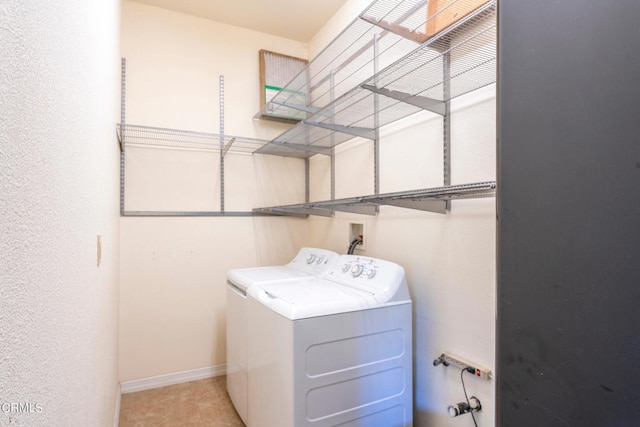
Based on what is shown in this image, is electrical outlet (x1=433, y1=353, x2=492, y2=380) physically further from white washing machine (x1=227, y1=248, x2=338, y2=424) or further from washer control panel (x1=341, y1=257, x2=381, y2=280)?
white washing machine (x1=227, y1=248, x2=338, y2=424)

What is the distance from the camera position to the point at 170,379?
2.39 m

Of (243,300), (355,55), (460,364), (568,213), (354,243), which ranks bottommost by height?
(460,364)

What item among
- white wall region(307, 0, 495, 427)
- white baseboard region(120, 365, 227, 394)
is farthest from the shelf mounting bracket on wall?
white baseboard region(120, 365, 227, 394)

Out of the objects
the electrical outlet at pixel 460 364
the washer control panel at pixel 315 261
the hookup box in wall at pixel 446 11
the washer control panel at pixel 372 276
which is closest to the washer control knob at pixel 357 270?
the washer control panel at pixel 372 276

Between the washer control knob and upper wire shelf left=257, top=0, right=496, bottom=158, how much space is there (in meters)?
0.83

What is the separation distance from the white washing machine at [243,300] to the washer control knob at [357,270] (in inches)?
9.9

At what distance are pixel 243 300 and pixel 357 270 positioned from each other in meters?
0.68

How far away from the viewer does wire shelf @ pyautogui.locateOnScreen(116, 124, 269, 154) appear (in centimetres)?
229

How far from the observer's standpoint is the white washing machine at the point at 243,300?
72.5 inches

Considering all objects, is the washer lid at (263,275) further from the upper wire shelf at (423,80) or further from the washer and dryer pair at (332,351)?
the upper wire shelf at (423,80)

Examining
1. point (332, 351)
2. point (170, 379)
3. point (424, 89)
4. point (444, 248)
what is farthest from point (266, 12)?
point (170, 379)

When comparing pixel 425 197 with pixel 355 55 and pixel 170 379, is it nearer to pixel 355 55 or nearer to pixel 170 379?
pixel 355 55

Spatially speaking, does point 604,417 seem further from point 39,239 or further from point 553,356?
point 39,239

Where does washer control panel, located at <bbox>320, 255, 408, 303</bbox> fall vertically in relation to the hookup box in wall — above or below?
below
